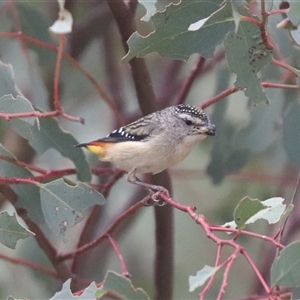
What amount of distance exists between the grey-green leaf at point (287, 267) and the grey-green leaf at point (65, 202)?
0.54m

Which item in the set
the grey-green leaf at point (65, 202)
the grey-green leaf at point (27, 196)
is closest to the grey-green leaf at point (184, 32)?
the grey-green leaf at point (65, 202)

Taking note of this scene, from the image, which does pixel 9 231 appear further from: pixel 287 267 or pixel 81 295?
pixel 287 267

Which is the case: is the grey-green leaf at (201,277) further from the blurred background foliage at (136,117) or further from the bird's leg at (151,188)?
the blurred background foliage at (136,117)

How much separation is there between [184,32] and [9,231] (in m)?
0.55

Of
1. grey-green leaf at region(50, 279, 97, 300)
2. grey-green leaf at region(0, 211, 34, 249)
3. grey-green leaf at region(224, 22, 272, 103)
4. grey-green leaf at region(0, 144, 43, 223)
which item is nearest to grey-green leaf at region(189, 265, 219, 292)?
grey-green leaf at region(50, 279, 97, 300)

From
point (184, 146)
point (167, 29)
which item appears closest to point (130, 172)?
point (184, 146)

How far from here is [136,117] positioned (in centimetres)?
263

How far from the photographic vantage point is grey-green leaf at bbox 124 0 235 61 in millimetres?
1451

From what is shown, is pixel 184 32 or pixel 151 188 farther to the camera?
pixel 151 188

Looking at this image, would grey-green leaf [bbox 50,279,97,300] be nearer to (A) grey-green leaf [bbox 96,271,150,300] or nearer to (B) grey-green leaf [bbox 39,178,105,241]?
(A) grey-green leaf [bbox 96,271,150,300]

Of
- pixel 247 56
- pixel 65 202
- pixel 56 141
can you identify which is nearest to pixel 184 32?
pixel 247 56

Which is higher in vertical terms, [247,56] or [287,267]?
[247,56]

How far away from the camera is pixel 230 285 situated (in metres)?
3.30

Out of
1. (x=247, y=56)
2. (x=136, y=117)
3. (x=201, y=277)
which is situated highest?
(x=247, y=56)
